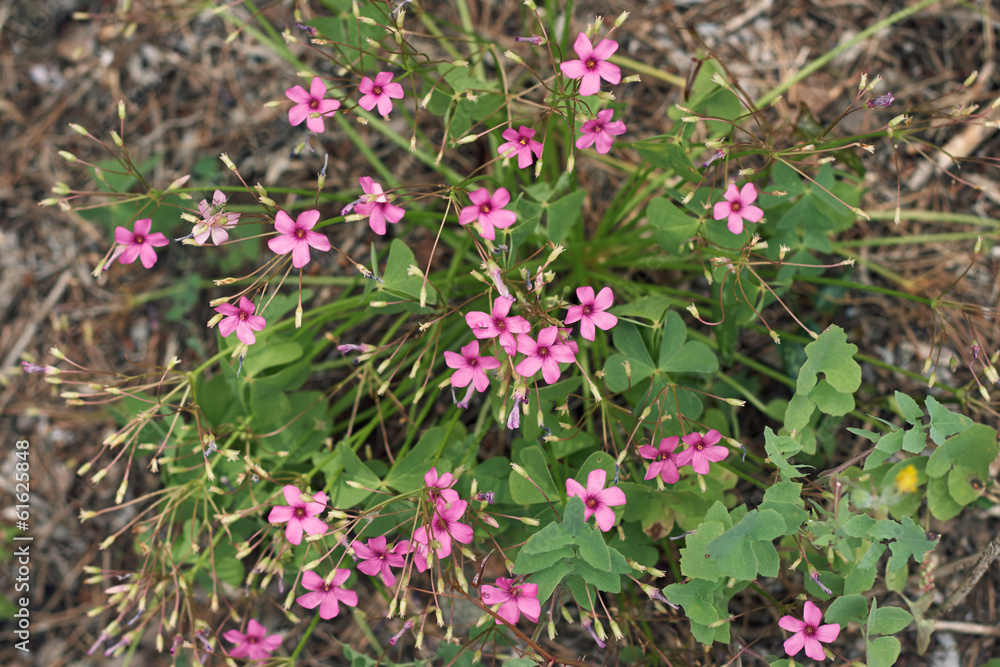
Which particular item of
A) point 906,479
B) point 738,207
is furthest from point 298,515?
point 906,479

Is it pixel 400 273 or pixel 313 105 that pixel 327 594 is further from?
pixel 313 105

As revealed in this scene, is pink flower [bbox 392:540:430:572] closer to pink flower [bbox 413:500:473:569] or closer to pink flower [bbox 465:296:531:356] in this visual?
pink flower [bbox 413:500:473:569]

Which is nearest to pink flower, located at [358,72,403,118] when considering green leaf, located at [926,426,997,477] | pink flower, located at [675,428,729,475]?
pink flower, located at [675,428,729,475]

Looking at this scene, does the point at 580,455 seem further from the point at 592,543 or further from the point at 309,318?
the point at 309,318

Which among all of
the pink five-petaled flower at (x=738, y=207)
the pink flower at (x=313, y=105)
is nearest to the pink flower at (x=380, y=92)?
the pink flower at (x=313, y=105)

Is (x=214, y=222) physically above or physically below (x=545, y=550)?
above

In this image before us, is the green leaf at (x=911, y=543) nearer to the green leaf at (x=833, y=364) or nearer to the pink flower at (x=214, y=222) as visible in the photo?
the green leaf at (x=833, y=364)

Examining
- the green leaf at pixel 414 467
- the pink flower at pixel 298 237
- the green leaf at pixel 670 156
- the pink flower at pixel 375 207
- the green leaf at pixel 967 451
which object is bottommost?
the green leaf at pixel 414 467
